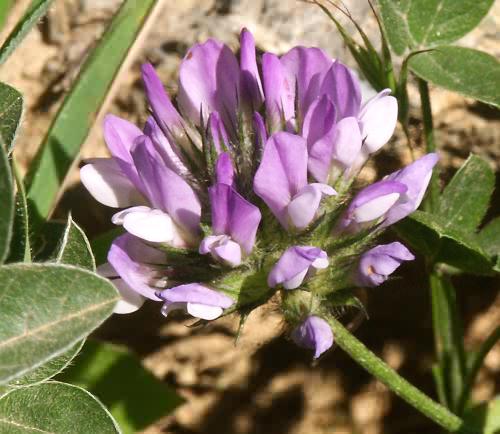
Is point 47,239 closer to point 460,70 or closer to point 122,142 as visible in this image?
point 122,142

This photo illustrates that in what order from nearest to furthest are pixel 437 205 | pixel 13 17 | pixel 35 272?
pixel 35 272 → pixel 437 205 → pixel 13 17

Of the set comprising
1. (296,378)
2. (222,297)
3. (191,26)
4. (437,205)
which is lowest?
(296,378)

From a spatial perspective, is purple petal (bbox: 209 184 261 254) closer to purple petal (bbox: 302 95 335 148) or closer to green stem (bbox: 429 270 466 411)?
purple petal (bbox: 302 95 335 148)

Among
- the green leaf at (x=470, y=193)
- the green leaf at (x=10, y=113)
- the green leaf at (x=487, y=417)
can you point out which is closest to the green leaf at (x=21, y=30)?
the green leaf at (x=10, y=113)

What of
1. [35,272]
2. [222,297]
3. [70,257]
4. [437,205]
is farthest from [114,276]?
[437,205]

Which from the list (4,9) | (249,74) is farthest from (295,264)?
(4,9)

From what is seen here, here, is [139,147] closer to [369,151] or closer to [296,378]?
[369,151]

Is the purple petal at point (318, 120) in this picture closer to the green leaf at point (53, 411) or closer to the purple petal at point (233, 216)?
the purple petal at point (233, 216)
